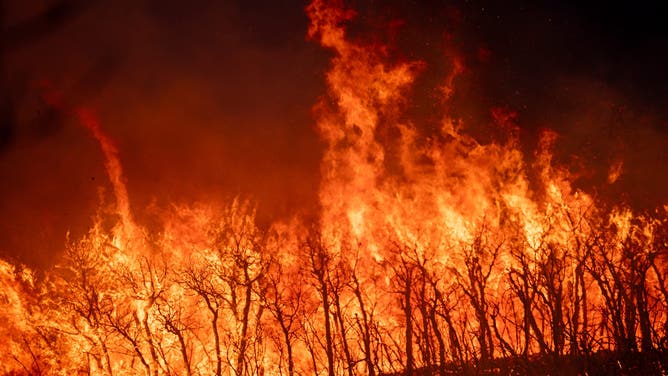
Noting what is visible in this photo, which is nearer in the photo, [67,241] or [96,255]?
[96,255]

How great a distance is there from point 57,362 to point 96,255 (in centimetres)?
540

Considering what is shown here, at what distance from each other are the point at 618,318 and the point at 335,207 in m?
22.4

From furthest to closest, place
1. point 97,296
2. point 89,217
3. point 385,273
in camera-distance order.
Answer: point 89,217 → point 385,273 → point 97,296

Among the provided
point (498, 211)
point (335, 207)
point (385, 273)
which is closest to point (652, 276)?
point (498, 211)

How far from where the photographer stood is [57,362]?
25.1 meters

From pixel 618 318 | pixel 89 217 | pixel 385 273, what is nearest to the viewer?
pixel 618 318

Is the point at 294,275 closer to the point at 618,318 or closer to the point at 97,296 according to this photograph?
the point at 97,296

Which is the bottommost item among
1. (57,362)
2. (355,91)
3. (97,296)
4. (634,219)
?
(57,362)

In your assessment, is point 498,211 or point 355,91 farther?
point 355,91

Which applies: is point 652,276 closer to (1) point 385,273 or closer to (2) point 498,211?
(2) point 498,211

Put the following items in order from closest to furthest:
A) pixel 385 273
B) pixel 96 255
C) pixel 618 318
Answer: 1. pixel 618 318
2. pixel 96 255
3. pixel 385 273

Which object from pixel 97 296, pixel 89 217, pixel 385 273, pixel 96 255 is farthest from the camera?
pixel 89 217

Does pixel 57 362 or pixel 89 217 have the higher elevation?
pixel 89 217

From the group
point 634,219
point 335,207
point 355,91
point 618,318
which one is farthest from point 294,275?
point 618,318
